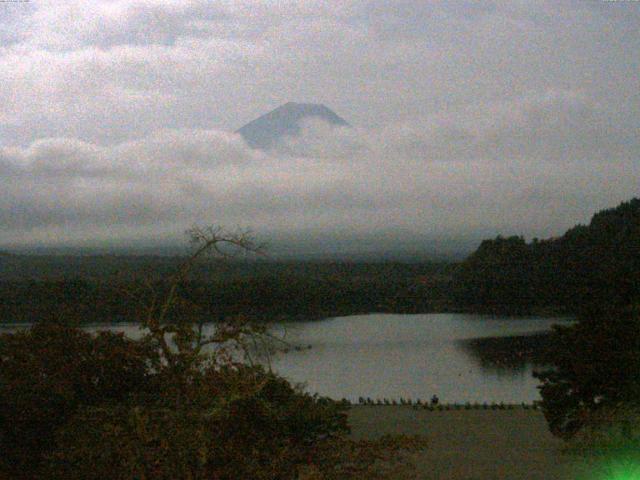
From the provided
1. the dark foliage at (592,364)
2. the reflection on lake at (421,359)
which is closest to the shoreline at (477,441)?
the dark foliage at (592,364)

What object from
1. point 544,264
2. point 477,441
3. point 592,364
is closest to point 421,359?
point 477,441

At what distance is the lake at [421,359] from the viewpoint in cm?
3334

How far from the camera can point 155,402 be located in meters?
6.14

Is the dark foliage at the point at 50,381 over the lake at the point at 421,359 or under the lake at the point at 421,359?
over

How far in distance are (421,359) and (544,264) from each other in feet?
89.8

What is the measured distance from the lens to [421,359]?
44.0 m

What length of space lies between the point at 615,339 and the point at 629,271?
2555mm

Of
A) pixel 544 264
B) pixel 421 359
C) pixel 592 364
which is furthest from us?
pixel 544 264

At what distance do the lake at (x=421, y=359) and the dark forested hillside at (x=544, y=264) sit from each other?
3.29 meters

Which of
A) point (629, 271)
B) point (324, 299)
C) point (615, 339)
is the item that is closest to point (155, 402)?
point (615, 339)

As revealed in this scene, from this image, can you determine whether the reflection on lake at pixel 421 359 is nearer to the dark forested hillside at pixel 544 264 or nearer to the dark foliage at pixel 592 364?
the dark forested hillside at pixel 544 264


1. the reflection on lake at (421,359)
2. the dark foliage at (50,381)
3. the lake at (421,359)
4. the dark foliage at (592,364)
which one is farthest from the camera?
the reflection on lake at (421,359)

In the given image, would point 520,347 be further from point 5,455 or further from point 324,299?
point 5,455

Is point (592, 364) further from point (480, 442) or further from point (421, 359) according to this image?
point (421, 359)
